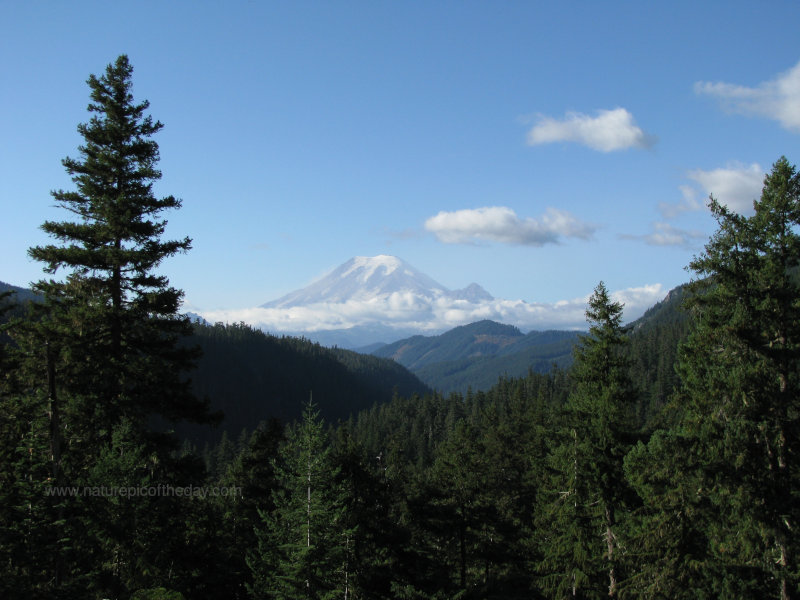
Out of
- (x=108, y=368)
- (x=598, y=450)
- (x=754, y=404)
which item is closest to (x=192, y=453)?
(x=108, y=368)

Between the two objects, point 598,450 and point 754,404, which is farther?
point 598,450

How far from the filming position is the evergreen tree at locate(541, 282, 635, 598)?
Answer: 17609mm

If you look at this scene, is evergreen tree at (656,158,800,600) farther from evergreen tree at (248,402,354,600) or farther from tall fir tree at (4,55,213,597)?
tall fir tree at (4,55,213,597)

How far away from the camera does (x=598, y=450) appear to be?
17797 millimetres

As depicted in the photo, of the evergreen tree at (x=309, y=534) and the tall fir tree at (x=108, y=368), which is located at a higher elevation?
the tall fir tree at (x=108, y=368)

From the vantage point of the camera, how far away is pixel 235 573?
1584 centimetres

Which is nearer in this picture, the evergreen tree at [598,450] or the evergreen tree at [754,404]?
the evergreen tree at [754,404]

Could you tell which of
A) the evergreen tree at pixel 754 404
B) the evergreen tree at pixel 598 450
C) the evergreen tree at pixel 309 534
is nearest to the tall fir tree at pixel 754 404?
the evergreen tree at pixel 754 404

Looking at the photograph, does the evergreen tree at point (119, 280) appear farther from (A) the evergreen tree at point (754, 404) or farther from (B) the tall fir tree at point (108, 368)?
(A) the evergreen tree at point (754, 404)

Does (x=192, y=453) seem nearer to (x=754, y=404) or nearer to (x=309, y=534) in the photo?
(x=309, y=534)

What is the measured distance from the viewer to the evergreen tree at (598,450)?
1761cm

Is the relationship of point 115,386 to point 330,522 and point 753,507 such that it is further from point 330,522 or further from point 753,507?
point 753,507

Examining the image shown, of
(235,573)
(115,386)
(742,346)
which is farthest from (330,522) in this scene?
(742,346)

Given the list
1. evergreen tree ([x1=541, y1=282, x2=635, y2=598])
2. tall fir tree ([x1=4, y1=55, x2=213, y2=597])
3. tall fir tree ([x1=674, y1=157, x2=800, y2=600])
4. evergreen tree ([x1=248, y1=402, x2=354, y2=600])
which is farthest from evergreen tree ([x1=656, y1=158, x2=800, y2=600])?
tall fir tree ([x1=4, y1=55, x2=213, y2=597])
